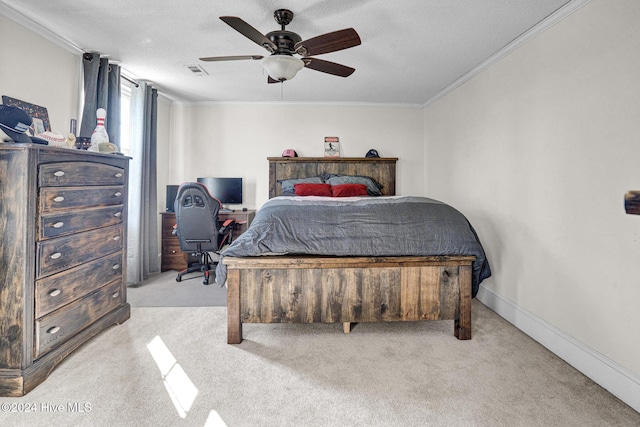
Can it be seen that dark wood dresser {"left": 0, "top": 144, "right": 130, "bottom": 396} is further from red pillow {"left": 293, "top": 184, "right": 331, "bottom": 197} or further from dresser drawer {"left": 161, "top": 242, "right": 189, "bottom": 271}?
red pillow {"left": 293, "top": 184, "right": 331, "bottom": 197}

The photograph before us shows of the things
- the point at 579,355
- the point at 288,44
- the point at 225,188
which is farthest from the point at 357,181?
the point at 579,355

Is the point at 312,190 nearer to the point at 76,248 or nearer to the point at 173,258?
the point at 173,258

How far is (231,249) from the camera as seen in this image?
2.16 m

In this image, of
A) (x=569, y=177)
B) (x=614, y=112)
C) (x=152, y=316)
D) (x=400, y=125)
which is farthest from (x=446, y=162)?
(x=152, y=316)

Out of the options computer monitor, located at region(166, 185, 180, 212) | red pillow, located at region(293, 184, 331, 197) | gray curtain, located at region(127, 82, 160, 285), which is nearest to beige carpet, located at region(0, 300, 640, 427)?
gray curtain, located at region(127, 82, 160, 285)

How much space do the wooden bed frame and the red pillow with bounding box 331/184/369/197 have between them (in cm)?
204

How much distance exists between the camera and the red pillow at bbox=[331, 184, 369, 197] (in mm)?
4152

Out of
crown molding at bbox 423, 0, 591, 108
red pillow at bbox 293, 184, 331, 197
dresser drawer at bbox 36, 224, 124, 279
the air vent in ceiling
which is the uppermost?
the air vent in ceiling

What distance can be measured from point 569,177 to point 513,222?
0.66m

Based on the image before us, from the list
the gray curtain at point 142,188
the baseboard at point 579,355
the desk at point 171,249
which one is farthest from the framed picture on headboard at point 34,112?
the baseboard at point 579,355

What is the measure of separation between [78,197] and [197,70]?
2016 mm

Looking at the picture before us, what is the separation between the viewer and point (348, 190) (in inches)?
164

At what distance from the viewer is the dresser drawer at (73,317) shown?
5.82ft

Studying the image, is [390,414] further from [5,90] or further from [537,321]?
[5,90]
